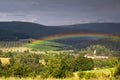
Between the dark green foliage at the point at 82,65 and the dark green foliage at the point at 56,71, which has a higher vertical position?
the dark green foliage at the point at 56,71

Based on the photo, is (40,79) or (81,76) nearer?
(40,79)

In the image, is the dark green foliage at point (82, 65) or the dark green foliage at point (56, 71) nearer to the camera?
the dark green foliage at point (56, 71)

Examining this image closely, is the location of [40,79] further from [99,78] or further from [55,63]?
[55,63]

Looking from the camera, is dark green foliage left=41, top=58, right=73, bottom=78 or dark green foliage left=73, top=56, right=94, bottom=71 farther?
dark green foliage left=73, top=56, right=94, bottom=71

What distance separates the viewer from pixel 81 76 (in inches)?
512

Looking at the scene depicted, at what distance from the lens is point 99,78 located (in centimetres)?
1226

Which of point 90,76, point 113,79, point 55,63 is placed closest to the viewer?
point 113,79

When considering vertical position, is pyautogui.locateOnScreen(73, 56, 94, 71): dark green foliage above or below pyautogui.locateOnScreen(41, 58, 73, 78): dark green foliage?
below

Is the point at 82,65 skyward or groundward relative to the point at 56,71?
groundward

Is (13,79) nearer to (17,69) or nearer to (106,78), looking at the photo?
(106,78)

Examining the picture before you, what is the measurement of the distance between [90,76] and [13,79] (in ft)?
11.1

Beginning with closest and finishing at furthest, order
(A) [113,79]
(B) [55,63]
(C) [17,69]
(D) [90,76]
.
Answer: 1. (A) [113,79]
2. (D) [90,76]
3. (C) [17,69]
4. (B) [55,63]

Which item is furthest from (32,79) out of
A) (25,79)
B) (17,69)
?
(17,69)

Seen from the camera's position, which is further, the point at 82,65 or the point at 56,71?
the point at 82,65
